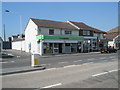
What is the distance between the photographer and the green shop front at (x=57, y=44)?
29.3 m

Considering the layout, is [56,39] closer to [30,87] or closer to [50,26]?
[50,26]

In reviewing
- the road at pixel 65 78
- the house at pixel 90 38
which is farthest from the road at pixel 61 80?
the house at pixel 90 38

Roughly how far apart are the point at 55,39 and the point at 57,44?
1574 mm

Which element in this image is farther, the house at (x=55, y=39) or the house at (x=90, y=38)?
the house at (x=90, y=38)

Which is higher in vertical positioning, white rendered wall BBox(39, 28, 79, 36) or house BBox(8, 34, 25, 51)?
white rendered wall BBox(39, 28, 79, 36)

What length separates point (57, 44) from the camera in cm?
3191

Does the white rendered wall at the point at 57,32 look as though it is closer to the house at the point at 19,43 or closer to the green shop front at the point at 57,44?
the green shop front at the point at 57,44

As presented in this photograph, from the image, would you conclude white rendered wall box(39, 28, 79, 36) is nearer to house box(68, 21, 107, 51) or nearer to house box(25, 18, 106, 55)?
house box(25, 18, 106, 55)

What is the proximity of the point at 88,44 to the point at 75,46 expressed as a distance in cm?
480

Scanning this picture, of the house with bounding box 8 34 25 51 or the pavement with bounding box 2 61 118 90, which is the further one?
the house with bounding box 8 34 25 51

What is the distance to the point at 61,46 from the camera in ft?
108

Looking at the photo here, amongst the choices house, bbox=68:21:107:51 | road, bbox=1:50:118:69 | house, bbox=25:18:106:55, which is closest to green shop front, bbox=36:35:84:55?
house, bbox=25:18:106:55

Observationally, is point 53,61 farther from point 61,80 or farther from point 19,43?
point 19,43

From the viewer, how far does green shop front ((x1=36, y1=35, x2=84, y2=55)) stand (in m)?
29.3
